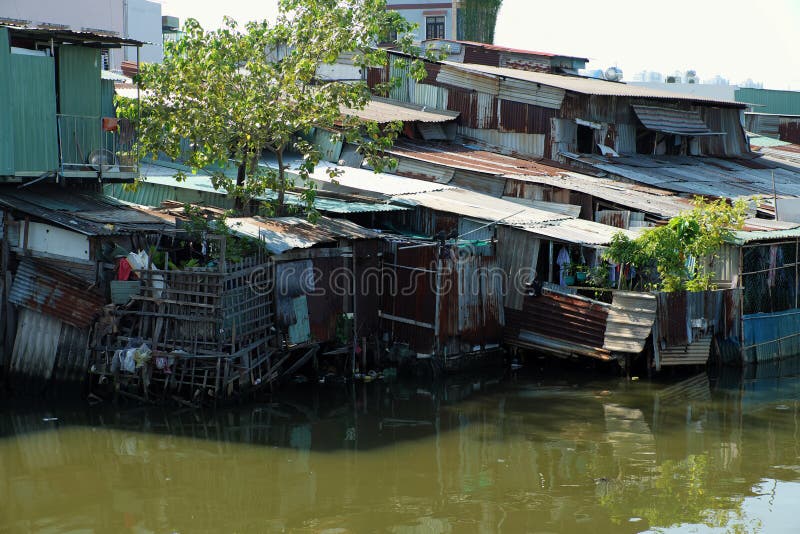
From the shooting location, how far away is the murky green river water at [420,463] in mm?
11273

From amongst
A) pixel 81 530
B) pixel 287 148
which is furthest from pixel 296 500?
pixel 287 148

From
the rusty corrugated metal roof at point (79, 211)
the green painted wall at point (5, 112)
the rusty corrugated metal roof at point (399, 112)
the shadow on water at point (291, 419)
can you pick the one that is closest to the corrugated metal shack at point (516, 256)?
the shadow on water at point (291, 419)

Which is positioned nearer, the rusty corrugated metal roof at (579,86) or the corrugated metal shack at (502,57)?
the rusty corrugated metal roof at (579,86)

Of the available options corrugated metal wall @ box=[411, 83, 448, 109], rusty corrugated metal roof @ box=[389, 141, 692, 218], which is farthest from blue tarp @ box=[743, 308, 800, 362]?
corrugated metal wall @ box=[411, 83, 448, 109]

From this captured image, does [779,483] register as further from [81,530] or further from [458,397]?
[81,530]

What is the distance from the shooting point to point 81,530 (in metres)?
A: 10.8

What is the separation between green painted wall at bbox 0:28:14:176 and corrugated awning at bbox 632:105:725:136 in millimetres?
16748

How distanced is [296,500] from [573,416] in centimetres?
574

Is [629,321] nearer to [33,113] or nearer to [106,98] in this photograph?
[106,98]

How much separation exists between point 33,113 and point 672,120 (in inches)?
698

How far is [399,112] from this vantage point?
24.9m

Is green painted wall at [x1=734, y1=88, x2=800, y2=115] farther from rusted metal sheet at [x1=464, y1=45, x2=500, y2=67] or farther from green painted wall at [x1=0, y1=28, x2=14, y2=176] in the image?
green painted wall at [x1=0, y1=28, x2=14, y2=176]

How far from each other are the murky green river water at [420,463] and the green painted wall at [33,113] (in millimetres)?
4255

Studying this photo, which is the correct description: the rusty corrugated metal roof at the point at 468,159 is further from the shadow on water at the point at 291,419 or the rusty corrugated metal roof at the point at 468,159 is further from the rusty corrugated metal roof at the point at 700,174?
the shadow on water at the point at 291,419
